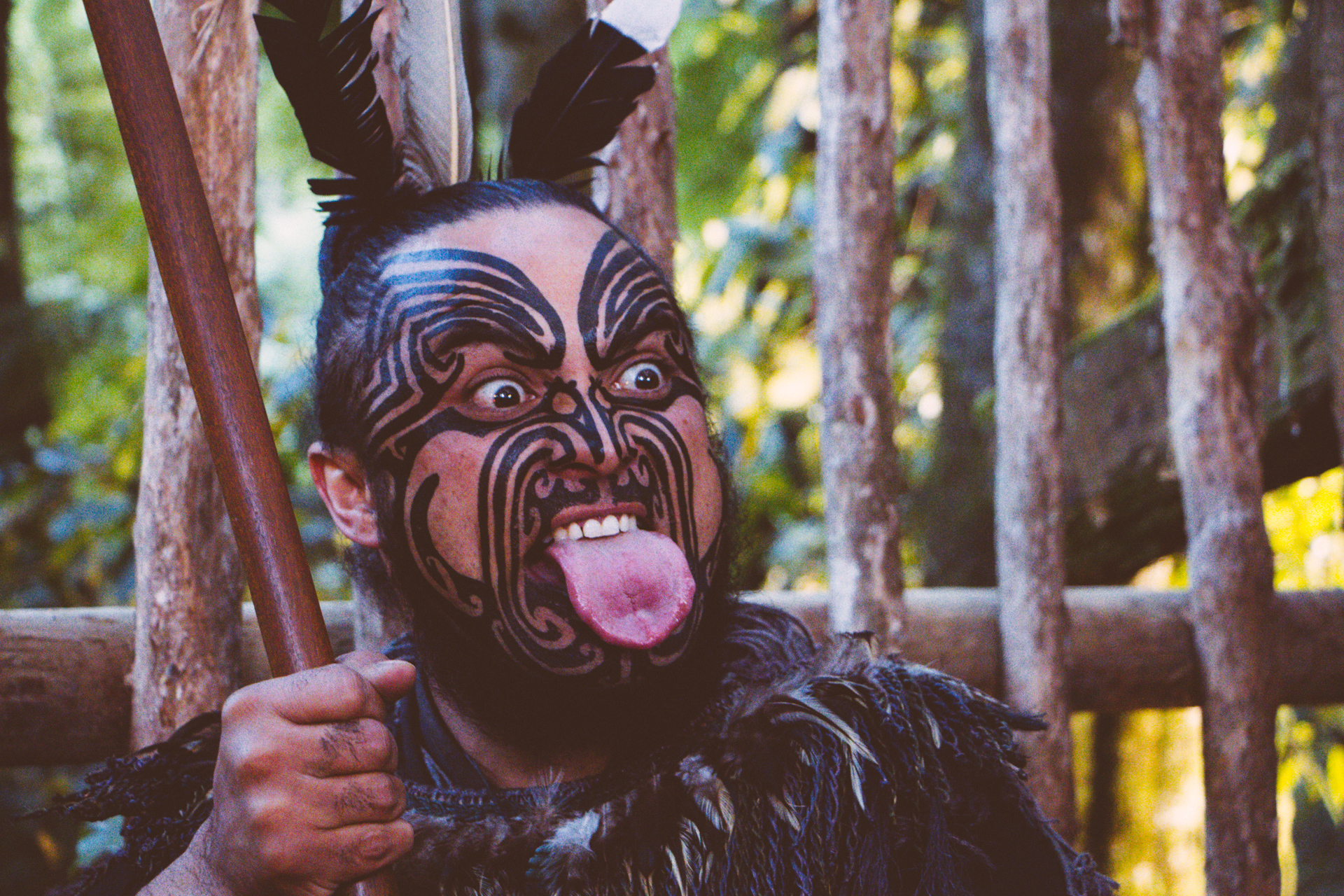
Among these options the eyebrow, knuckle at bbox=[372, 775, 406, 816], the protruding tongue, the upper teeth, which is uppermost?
the eyebrow

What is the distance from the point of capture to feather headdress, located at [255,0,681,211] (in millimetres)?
1191

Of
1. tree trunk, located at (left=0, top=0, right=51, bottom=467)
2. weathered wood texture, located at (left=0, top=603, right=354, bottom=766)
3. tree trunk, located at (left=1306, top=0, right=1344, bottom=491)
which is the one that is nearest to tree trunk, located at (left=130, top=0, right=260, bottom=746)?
weathered wood texture, located at (left=0, top=603, right=354, bottom=766)

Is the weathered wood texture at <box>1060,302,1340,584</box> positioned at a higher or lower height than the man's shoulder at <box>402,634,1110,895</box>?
higher

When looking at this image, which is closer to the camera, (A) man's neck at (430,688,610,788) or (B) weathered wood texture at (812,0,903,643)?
(A) man's neck at (430,688,610,788)

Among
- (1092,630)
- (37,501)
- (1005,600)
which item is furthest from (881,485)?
(37,501)

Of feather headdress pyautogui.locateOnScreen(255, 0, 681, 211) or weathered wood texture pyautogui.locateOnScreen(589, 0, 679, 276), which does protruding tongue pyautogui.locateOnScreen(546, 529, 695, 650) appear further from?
weathered wood texture pyautogui.locateOnScreen(589, 0, 679, 276)

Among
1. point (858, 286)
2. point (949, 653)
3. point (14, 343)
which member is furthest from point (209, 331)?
point (14, 343)

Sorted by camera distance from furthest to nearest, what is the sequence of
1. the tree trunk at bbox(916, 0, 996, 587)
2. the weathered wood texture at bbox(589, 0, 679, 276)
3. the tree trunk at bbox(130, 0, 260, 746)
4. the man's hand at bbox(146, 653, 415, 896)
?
the tree trunk at bbox(916, 0, 996, 587), the weathered wood texture at bbox(589, 0, 679, 276), the tree trunk at bbox(130, 0, 260, 746), the man's hand at bbox(146, 653, 415, 896)

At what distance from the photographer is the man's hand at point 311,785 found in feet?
2.68

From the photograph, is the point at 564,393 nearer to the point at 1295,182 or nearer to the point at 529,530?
the point at 529,530

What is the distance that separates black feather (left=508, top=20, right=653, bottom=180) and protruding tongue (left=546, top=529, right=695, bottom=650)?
1.56 ft

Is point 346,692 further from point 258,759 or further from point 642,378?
point 642,378

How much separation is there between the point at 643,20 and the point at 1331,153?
3.71 feet

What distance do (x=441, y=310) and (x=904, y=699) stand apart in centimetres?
56
